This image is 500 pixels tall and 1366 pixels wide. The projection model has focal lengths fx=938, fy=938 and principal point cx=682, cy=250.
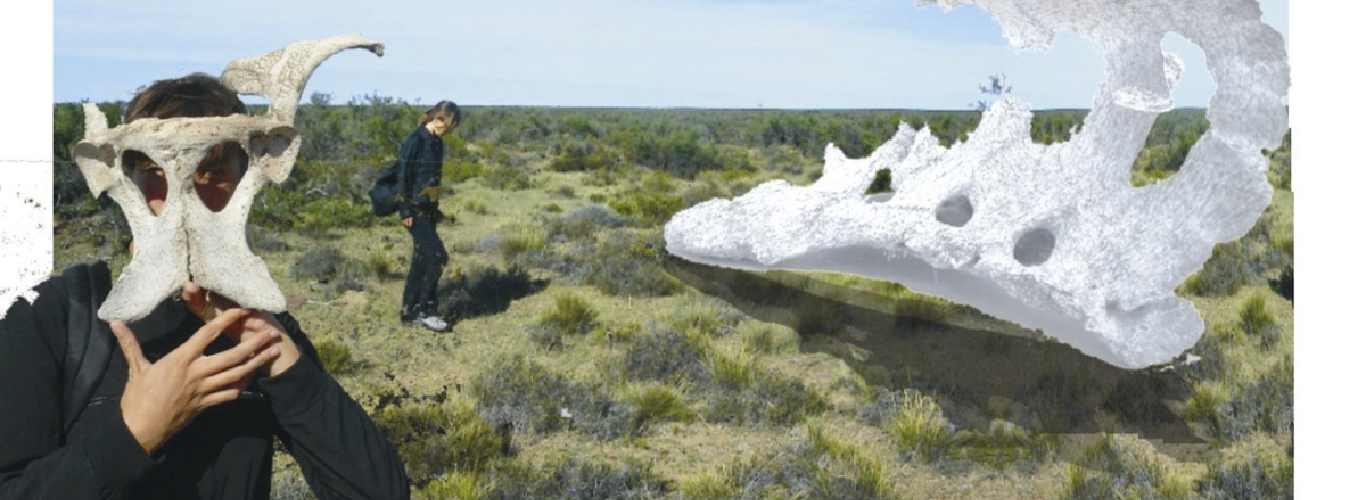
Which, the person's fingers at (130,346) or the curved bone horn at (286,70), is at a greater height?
the curved bone horn at (286,70)

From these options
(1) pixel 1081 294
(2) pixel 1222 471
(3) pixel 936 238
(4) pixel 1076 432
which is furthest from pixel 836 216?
(2) pixel 1222 471

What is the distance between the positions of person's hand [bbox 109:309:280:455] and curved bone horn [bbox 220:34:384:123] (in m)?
0.30

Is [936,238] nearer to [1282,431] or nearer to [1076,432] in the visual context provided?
[1076,432]

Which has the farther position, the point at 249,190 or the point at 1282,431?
the point at 1282,431

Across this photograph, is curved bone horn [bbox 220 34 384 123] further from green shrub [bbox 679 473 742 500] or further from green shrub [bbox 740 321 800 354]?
green shrub [bbox 740 321 800 354]

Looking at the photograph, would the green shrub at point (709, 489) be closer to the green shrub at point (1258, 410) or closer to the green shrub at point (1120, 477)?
the green shrub at point (1120, 477)

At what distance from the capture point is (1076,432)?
5.15m

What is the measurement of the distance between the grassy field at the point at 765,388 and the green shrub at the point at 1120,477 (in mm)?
12

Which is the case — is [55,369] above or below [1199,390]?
above

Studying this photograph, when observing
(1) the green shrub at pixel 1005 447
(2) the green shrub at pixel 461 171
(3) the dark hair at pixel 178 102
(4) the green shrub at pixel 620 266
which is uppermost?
(3) the dark hair at pixel 178 102

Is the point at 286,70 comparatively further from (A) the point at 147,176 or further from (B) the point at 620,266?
(B) the point at 620,266

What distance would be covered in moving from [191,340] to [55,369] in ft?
0.69

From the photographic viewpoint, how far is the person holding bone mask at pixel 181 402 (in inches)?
46.0

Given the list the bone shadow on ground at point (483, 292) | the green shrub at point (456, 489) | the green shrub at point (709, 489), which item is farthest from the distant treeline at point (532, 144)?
the green shrub at point (456, 489)
